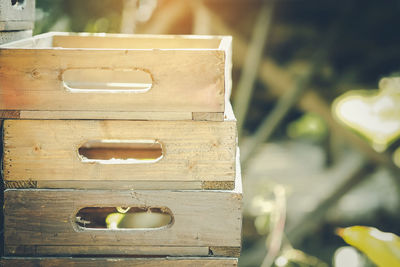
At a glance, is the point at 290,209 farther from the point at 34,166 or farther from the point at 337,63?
the point at 34,166

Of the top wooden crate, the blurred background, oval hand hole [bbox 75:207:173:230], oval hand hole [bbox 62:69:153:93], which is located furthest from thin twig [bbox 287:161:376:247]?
the top wooden crate

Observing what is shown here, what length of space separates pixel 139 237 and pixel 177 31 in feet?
6.40

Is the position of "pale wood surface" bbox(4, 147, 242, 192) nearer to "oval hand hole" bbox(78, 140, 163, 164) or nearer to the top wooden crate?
the top wooden crate

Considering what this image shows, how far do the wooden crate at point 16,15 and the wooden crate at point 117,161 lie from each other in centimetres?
30

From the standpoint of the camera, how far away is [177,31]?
2.81 metres

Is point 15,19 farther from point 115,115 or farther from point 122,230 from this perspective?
point 122,230

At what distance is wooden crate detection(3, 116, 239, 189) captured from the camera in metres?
1.05

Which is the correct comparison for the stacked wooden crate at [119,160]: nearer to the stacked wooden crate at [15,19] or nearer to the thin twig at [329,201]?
the stacked wooden crate at [15,19]

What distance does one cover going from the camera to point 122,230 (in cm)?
110

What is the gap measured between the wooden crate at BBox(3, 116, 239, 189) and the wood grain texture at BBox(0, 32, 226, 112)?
46mm

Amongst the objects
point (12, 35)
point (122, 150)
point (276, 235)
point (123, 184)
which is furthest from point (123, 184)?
point (276, 235)

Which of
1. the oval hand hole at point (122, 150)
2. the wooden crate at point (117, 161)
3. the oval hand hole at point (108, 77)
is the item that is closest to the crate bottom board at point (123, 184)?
the wooden crate at point (117, 161)

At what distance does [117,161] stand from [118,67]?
0.81 feet

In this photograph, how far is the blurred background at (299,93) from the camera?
2.25 metres
